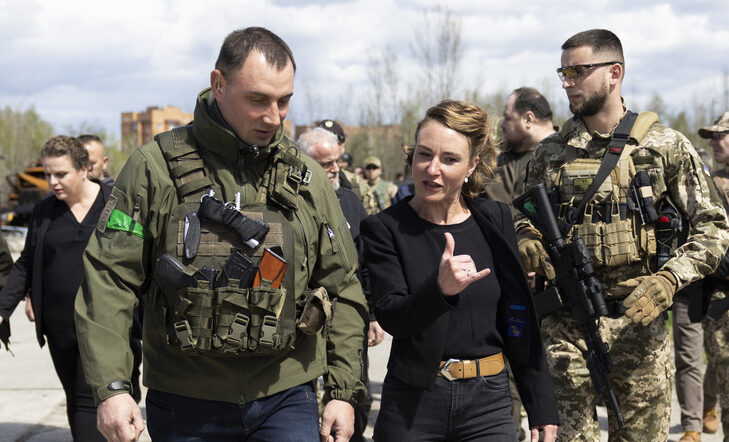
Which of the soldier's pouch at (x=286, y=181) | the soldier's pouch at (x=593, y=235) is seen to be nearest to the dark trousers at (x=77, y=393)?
the soldier's pouch at (x=286, y=181)

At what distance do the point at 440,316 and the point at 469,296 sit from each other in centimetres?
18

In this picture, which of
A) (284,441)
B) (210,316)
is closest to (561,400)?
(284,441)

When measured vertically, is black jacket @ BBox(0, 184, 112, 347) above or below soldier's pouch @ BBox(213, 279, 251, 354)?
below

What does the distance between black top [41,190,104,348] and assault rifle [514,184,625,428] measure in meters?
2.68

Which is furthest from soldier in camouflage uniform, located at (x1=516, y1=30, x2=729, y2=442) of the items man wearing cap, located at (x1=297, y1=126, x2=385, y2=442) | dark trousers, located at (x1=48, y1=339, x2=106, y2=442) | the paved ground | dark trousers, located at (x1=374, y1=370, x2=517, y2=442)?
dark trousers, located at (x1=48, y1=339, x2=106, y2=442)

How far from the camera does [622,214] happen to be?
4.00 m

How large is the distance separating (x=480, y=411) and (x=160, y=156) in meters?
1.42

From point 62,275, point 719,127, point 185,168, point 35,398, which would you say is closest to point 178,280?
point 185,168

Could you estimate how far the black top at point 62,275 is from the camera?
493 cm

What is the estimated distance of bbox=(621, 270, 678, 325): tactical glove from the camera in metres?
3.74

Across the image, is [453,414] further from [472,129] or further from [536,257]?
[536,257]

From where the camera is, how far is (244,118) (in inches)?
106

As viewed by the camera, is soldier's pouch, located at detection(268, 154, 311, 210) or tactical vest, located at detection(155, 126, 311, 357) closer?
tactical vest, located at detection(155, 126, 311, 357)

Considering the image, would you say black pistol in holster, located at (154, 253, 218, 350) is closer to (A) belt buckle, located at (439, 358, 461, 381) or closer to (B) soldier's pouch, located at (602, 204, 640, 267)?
(A) belt buckle, located at (439, 358, 461, 381)
